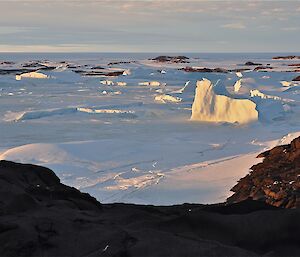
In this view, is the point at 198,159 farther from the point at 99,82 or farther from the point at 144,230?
the point at 99,82

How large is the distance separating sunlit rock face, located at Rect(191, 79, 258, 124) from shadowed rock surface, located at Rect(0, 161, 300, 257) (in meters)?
11.9

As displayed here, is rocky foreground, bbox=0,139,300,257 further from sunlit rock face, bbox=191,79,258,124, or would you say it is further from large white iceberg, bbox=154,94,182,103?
large white iceberg, bbox=154,94,182,103

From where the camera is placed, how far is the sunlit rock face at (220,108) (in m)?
15.6

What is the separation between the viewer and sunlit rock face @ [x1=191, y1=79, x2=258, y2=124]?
15.6 meters

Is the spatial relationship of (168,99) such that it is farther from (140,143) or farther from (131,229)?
(131,229)

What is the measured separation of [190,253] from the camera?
9.08 ft

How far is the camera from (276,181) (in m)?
8.00

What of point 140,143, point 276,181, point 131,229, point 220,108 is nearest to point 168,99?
point 220,108

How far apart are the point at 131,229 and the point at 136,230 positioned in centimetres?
6

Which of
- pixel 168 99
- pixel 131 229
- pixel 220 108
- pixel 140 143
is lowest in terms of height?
pixel 140 143

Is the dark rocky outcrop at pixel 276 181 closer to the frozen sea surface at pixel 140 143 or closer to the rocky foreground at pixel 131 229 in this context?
the frozen sea surface at pixel 140 143

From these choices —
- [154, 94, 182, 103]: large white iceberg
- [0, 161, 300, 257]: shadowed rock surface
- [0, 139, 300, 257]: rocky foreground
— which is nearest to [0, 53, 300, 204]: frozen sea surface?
[154, 94, 182, 103]: large white iceberg

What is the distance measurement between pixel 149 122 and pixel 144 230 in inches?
496

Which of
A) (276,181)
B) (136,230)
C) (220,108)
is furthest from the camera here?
(220,108)
